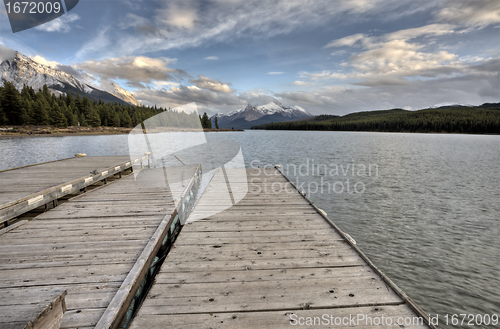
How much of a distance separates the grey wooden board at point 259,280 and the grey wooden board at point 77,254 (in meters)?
0.78

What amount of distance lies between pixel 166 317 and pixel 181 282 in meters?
0.70

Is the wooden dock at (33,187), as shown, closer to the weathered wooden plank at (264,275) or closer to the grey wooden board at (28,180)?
the grey wooden board at (28,180)

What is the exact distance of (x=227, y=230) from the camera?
19.2 feet

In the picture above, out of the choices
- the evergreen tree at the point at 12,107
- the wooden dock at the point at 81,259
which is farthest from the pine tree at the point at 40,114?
the wooden dock at the point at 81,259

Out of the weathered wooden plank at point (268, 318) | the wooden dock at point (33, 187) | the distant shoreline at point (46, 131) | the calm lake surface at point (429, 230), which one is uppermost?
the distant shoreline at point (46, 131)

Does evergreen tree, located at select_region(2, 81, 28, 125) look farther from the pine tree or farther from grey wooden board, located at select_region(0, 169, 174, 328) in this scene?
grey wooden board, located at select_region(0, 169, 174, 328)

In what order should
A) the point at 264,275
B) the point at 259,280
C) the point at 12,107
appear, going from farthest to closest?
the point at 12,107
the point at 264,275
the point at 259,280

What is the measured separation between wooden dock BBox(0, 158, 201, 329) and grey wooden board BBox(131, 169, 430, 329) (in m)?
0.54

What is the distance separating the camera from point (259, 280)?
3.78 m

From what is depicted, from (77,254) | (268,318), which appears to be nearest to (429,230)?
(268,318)

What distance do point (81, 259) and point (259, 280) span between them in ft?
10.7

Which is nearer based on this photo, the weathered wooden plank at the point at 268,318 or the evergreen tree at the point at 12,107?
the weathered wooden plank at the point at 268,318

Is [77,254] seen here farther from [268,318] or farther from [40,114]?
[40,114]

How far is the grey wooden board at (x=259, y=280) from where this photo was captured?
3090mm
